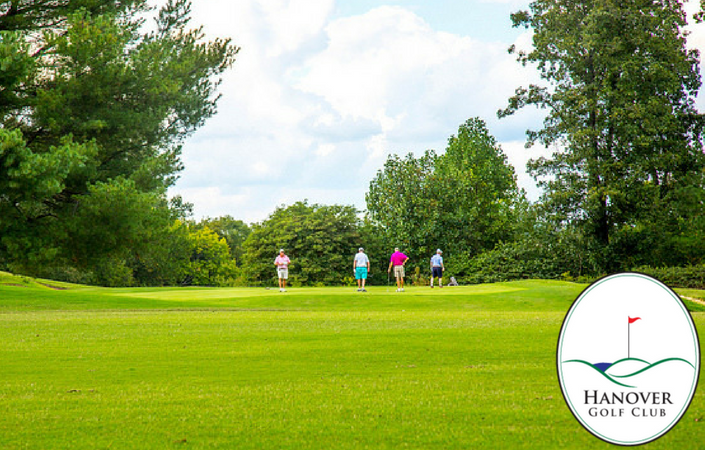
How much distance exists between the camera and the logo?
479cm

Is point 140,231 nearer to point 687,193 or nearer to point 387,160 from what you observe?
point 687,193

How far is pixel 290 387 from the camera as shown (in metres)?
9.09

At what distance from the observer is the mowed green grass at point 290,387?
673 centimetres

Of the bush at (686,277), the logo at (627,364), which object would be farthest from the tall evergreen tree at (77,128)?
the bush at (686,277)

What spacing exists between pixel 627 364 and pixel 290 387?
5106 mm


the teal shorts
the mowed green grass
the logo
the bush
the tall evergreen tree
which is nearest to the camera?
the logo

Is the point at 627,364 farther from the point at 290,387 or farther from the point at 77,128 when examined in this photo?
the point at 77,128

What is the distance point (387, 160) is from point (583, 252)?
77.7 ft

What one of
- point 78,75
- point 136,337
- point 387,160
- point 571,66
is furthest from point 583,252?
point 136,337

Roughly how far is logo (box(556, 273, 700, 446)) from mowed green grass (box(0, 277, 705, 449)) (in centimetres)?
157

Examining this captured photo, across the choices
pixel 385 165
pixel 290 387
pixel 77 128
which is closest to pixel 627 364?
pixel 290 387

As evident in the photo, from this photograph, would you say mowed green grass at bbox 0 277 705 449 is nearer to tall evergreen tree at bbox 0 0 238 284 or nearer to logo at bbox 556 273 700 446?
logo at bbox 556 273 700 446

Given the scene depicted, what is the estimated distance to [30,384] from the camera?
9453mm

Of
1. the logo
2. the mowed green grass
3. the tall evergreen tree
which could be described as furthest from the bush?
the logo
